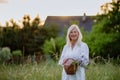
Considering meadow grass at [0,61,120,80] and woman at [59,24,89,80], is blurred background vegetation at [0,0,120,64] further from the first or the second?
woman at [59,24,89,80]

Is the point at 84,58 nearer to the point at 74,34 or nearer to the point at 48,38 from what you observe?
the point at 74,34

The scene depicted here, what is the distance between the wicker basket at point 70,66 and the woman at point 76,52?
2.4 inches

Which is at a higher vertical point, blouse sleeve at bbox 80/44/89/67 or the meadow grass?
blouse sleeve at bbox 80/44/89/67

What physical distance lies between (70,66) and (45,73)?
155 inches

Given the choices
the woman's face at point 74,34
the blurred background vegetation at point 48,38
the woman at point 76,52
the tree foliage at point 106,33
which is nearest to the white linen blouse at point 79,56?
the woman at point 76,52

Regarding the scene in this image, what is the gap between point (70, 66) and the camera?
7.54 m

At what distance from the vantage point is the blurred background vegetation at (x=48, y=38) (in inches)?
1273

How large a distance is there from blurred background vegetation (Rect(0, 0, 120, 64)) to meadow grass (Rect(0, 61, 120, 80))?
26.6 ft

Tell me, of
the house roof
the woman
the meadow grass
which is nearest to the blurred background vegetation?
the house roof

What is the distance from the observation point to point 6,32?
4931cm

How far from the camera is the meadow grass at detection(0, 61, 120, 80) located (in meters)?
11.3

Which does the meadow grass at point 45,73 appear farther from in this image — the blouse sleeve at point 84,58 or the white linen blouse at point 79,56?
the blouse sleeve at point 84,58

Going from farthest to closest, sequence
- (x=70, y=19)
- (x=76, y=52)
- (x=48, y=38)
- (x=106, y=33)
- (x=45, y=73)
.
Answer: (x=70, y=19) < (x=48, y=38) < (x=106, y=33) < (x=45, y=73) < (x=76, y=52)

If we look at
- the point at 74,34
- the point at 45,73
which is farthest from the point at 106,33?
the point at 74,34
